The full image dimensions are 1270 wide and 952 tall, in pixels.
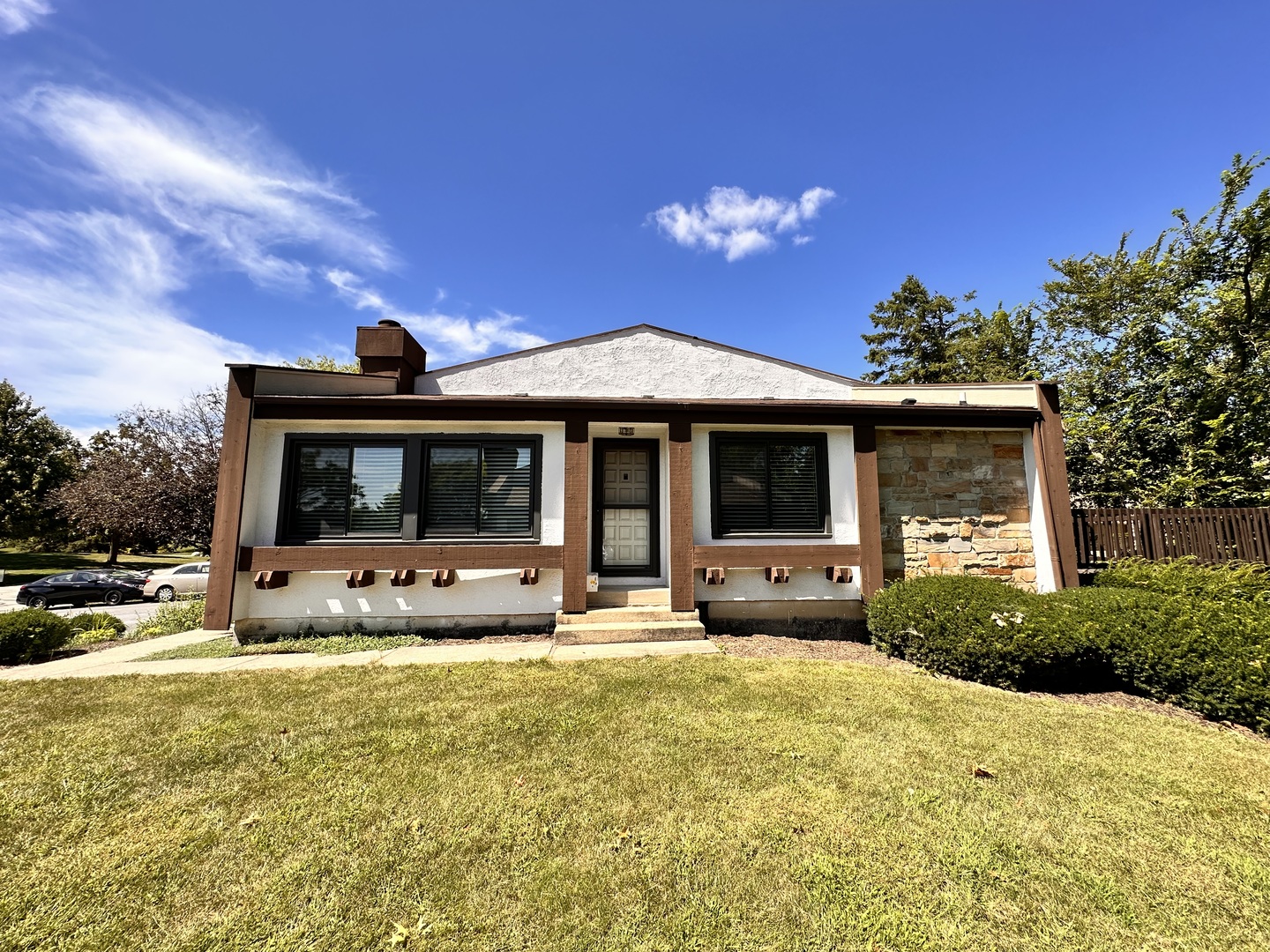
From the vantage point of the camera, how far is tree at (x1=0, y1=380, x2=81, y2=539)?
2544 cm

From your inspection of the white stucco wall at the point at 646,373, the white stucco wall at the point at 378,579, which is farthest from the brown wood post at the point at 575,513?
the white stucco wall at the point at 646,373

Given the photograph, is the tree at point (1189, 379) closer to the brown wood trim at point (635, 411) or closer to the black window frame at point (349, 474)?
the brown wood trim at point (635, 411)

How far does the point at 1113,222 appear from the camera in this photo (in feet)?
49.8

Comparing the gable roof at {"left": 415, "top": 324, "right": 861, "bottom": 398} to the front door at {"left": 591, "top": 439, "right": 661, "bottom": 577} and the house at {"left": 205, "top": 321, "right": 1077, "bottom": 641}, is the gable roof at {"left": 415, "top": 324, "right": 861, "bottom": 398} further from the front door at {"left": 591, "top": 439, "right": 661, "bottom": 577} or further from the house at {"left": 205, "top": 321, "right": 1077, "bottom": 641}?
the house at {"left": 205, "top": 321, "right": 1077, "bottom": 641}

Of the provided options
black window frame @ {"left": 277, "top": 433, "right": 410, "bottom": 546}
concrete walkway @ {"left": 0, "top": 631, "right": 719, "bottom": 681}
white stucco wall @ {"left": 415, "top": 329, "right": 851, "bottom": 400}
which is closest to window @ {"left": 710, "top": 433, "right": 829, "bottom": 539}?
white stucco wall @ {"left": 415, "top": 329, "right": 851, "bottom": 400}

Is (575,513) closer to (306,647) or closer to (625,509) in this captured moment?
(625,509)

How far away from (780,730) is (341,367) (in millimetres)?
27973

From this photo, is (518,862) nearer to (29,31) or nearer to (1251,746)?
(1251,746)

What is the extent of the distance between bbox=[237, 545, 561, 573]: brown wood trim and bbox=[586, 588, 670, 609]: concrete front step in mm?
459

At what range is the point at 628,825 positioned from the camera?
2.55 m

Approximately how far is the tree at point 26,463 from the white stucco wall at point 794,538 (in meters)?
35.3

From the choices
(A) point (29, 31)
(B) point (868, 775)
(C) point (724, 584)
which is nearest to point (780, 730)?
(B) point (868, 775)

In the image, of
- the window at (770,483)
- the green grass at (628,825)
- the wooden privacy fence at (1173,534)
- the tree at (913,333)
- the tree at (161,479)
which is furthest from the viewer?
the tree at (913,333)

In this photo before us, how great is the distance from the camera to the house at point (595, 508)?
6664 mm
